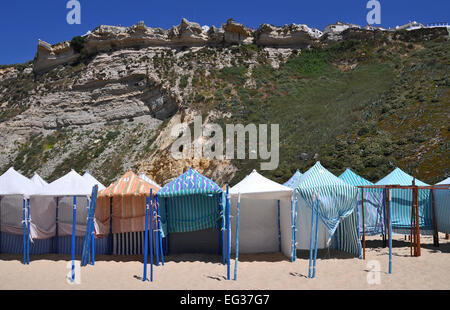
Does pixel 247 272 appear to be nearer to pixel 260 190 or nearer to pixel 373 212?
pixel 260 190

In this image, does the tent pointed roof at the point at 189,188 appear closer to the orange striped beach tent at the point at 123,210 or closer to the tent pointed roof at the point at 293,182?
the orange striped beach tent at the point at 123,210

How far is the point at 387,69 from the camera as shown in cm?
3778

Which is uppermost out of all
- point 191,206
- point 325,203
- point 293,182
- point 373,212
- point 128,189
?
point 293,182

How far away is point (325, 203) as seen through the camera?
9906mm

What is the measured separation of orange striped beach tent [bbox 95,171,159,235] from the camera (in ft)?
34.9

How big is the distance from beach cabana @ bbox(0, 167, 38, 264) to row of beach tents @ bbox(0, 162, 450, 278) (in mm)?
30

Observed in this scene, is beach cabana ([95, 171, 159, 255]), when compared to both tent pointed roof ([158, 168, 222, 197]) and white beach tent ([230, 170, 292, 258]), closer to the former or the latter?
tent pointed roof ([158, 168, 222, 197])

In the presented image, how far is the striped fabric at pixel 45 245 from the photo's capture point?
11273 mm

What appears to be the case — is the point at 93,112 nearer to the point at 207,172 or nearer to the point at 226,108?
the point at 226,108

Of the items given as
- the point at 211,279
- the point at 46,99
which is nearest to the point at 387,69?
the point at 211,279

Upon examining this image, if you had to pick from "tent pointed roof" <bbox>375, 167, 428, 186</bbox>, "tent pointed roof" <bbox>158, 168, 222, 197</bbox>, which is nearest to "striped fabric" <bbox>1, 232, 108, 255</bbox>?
"tent pointed roof" <bbox>158, 168, 222, 197</bbox>

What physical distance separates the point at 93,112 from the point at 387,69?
3400 centimetres
